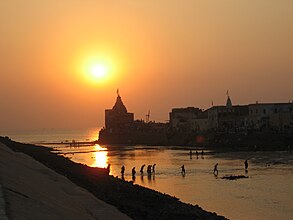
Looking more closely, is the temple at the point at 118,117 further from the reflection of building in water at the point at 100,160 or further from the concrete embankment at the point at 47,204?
the concrete embankment at the point at 47,204

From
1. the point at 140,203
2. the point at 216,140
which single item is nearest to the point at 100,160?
the point at 216,140

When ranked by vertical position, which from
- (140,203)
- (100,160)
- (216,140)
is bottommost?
(140,203)

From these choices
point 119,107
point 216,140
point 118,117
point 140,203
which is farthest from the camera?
point 119,107

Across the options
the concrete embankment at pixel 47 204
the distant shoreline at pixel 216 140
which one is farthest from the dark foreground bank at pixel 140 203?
the distant shoreline at pixel 216 140

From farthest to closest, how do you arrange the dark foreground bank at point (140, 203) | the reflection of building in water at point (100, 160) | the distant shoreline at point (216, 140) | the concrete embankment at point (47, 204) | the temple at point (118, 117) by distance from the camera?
the temple at point (118, 117), the distant shoreline at point (216, 140), the reflection of building in water at point (100, 160), the dark foreground bank at point (140, 203), the concrete embankment at point (47, 204)

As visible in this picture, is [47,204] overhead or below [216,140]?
below

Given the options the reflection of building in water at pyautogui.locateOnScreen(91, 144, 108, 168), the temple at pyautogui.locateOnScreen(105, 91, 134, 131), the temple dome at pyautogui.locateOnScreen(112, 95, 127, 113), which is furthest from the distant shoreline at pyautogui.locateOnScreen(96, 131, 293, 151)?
the reflection of building in water at pyautogui.locateOnScreen(91, 144, 108, 168)

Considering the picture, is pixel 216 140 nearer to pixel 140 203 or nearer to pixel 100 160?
pixel 100 160

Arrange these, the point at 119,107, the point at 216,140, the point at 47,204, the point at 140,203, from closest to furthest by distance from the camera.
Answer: the point at 47,204 → the point at 140,203 → the point at 216,140 → the point at 119,107

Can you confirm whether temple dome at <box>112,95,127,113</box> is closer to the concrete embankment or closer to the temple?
the temple

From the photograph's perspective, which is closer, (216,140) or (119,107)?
(216,140)

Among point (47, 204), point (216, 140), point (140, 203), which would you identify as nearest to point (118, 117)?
point (216, 140)

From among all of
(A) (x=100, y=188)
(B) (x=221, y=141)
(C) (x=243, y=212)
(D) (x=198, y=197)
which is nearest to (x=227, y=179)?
(D) (x=198, y=197)

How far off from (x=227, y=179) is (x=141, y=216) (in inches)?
1173
